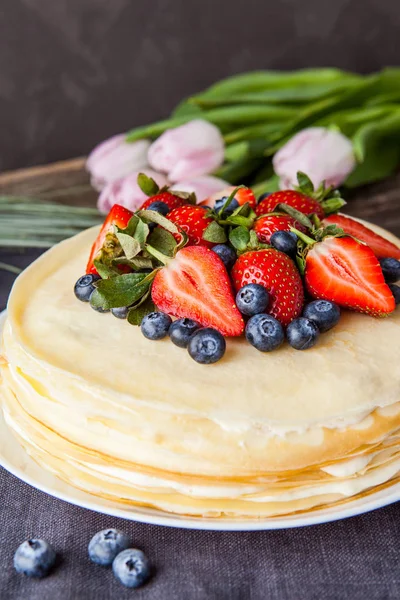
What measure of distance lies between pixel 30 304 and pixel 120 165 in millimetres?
1552

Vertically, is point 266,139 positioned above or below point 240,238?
below

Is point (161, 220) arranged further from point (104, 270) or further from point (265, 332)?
point (265, 332)

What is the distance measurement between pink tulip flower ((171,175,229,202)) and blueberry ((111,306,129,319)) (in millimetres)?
1168

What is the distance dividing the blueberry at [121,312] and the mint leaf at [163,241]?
0.16 metres

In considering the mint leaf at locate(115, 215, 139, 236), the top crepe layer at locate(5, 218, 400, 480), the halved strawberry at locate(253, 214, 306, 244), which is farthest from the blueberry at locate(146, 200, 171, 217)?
the top crepe layer at locate(5, 218, 400, 480)

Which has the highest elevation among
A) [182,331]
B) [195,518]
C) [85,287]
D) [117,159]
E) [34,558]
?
[182,331]

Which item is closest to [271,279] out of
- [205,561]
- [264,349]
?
[264,349]

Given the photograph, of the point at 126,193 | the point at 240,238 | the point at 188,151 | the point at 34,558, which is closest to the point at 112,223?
the point at 240,238

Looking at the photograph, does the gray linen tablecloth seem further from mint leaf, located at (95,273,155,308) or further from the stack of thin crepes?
mint leaf, located at (95,273,155,308)

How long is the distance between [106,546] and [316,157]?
1.94 m

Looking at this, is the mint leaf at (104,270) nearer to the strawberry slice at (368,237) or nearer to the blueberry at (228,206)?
the blueberry at (228,206)

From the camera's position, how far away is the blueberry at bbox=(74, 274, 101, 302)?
1794mm

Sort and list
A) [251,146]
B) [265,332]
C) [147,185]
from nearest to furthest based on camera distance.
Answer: [265,332] → [147,185] → [251,146]

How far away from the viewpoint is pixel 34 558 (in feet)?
5.01
